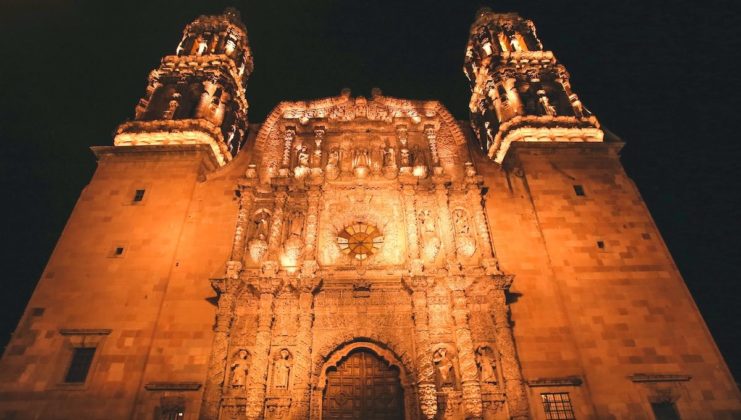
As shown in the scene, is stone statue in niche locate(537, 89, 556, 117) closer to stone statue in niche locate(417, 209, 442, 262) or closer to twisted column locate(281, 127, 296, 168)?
stone statue in niche locate(417, 209, 442, 262)

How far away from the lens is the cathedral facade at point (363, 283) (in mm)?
15016

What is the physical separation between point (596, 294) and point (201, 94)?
20815mm

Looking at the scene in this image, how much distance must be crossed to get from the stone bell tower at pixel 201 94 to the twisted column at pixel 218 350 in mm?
8619

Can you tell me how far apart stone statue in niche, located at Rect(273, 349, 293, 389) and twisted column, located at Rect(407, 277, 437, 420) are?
4211mm

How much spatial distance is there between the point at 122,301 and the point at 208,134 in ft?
29.5

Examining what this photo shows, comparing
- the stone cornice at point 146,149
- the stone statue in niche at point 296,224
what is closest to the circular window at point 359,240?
the stone statue in niche at point 296,224

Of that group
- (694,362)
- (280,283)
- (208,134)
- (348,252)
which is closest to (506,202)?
(348,252)

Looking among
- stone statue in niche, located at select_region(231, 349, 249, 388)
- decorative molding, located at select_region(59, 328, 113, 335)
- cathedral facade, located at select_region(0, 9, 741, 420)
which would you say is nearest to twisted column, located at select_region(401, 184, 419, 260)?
cathedral facade, located at select_region(0, 9, 741, 420)

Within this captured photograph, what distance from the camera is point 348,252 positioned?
1833 cm

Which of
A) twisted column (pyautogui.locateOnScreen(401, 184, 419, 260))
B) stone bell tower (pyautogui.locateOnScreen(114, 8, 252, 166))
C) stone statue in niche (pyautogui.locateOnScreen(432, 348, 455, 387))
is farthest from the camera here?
stone bell tower (pyautogui.locateOnScreen(114, 8, 252, 166))

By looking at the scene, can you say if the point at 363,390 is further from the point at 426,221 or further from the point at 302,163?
the point at 302,163

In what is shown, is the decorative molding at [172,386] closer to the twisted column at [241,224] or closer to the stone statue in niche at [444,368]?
the twisted column at [241,224]

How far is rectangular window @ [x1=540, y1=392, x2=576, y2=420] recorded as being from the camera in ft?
49.0

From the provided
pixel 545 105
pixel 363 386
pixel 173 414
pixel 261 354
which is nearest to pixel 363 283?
pixel 363 386
